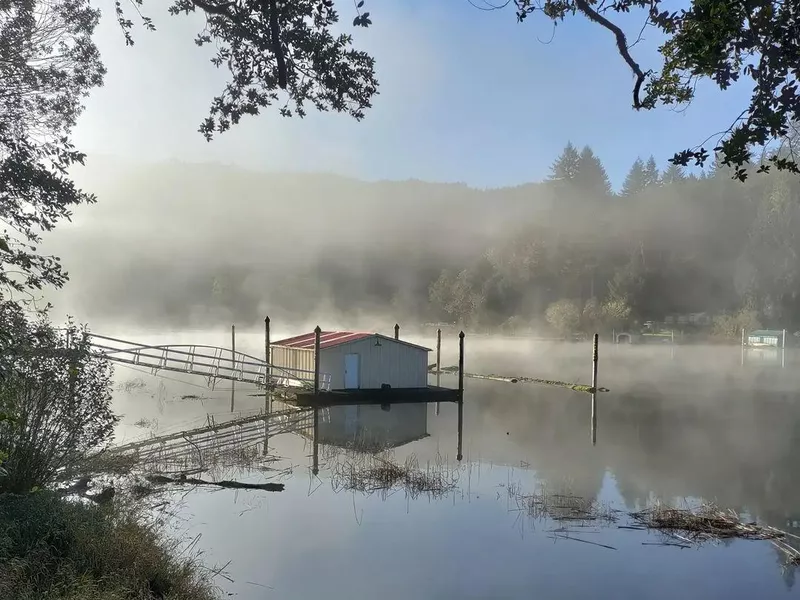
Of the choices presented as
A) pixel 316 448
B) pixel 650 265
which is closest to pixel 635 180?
pixel 650 265

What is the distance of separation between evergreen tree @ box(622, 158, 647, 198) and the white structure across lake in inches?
3573

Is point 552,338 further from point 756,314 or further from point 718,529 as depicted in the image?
point 718,529

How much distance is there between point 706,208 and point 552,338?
23707mm

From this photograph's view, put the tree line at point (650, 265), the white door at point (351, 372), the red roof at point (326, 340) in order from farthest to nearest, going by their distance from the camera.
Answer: the tree line at point (650, 265) < the red roof at point (326, 340) < the white door at point (351, 372)

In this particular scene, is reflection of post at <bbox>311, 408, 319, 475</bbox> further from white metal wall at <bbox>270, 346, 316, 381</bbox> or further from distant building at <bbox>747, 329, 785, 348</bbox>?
distant building at <bbox>747, 329, 785, 348</bbox>

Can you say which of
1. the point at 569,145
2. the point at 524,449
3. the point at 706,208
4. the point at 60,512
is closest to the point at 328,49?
the point at 60,512

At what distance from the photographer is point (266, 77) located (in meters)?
9.77

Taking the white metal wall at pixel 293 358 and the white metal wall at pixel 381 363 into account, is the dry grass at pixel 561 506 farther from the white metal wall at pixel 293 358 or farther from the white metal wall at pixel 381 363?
the white metal wall at pixel 293 358

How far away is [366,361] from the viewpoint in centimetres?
2816

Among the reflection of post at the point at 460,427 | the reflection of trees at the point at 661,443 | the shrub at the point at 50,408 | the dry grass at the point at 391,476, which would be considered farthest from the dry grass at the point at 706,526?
the shrub at the point at 50,408

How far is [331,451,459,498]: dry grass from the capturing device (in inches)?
554

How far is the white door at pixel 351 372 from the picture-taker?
2766 cm

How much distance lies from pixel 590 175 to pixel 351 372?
81.0 metres

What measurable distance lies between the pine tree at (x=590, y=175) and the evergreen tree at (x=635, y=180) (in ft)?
36.1
